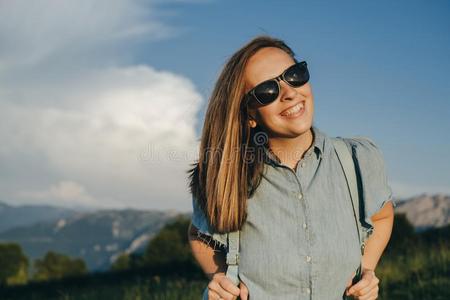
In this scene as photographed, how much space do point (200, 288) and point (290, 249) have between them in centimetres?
631

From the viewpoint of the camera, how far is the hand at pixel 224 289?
9.61 ft

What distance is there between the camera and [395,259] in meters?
11.4

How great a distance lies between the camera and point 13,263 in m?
80.6

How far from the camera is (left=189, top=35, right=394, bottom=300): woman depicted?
2.93m

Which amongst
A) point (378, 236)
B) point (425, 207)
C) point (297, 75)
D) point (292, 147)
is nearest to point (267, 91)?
point (297, 75)

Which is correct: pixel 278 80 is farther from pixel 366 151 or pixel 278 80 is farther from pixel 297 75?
pixel 366 151

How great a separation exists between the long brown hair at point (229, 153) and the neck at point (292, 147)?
0.34ft

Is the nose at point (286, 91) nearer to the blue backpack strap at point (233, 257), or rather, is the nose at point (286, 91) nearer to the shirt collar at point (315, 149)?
the shirt collar at point (315, 149)

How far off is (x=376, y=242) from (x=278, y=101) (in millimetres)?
967

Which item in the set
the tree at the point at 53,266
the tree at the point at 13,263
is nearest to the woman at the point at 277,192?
the tree at the point at 13,263

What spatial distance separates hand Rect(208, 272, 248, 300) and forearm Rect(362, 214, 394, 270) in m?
0.70

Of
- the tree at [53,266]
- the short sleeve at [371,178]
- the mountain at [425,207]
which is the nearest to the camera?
the short sleeve at [371,178]

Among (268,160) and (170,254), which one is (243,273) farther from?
(170,254)

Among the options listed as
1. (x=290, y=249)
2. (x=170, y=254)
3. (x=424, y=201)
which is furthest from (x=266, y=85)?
(x=424, y=201)
